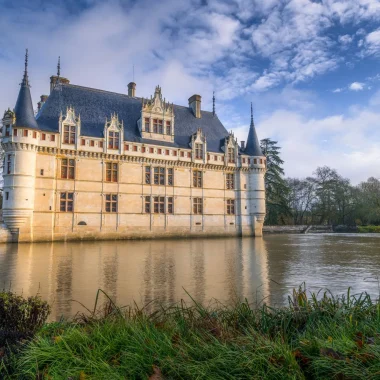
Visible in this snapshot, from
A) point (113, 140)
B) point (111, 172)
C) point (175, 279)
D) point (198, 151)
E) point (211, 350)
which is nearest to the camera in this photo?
point (211, 350)

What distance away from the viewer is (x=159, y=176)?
3042 cm

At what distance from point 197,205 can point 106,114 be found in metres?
11.9

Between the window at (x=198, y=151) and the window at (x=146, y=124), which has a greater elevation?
the window at (x=146, y=124)

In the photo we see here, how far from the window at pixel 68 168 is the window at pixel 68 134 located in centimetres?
143

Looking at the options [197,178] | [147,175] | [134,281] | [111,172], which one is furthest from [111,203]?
[134,281]

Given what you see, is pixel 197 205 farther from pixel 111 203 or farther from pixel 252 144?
pixel 252 144

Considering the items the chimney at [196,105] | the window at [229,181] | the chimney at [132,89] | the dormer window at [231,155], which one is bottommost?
the window at [229,181]

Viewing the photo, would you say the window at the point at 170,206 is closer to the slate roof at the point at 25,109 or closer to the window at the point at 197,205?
the window at the point at 197,205

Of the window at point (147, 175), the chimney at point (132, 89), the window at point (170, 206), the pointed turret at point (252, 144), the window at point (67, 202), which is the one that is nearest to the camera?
the window at point (67, 202)

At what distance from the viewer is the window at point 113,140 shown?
28.1m

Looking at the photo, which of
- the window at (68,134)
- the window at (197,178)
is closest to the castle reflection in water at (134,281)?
the window at (68,134)

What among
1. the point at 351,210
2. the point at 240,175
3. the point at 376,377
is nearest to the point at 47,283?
the point at 376,377

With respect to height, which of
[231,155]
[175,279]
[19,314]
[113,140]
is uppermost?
[113,140]

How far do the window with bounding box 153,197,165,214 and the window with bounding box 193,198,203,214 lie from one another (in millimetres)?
3259
